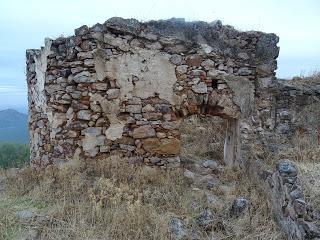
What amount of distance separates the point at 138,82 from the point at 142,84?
0.21ft

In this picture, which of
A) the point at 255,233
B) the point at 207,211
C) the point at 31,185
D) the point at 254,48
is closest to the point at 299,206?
the point at 255,233

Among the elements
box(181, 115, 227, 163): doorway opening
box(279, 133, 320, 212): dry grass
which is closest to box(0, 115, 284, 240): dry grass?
box(279, 133, 320, 212): dry grass

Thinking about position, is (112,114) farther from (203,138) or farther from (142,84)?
(203,138)

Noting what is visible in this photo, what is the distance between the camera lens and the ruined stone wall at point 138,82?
570 cm

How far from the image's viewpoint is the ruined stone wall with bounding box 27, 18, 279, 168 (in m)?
5.70

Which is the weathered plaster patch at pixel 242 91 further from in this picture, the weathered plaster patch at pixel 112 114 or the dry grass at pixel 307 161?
the weathered plaster patch at pixel 112 114

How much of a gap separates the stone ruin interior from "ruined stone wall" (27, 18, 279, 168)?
1cm

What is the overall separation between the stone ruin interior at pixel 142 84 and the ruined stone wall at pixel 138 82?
14mm

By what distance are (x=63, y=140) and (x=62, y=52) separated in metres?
1.29

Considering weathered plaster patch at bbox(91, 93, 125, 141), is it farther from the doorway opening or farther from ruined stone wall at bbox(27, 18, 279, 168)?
the doorway opening

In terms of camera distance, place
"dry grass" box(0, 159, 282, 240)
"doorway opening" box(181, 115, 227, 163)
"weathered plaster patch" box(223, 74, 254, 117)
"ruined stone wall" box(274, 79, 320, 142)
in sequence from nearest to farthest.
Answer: "dry grass" box(0, 159, 282, 240) → "weathered plaster patch" box(223, 74, 254, 117) → "ruined stone wall" box(274, 79, 320, 142) → "doorway opening" box(181, 115, 227, 163)

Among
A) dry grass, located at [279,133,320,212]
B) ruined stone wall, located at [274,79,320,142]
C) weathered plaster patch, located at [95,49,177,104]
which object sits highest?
weathered plaster patch, located at [95,49,177,104]

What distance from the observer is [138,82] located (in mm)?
5762

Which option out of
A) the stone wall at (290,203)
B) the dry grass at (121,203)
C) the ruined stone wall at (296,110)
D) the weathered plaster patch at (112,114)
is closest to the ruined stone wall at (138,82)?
the weathered plaster patch at (112,114)
